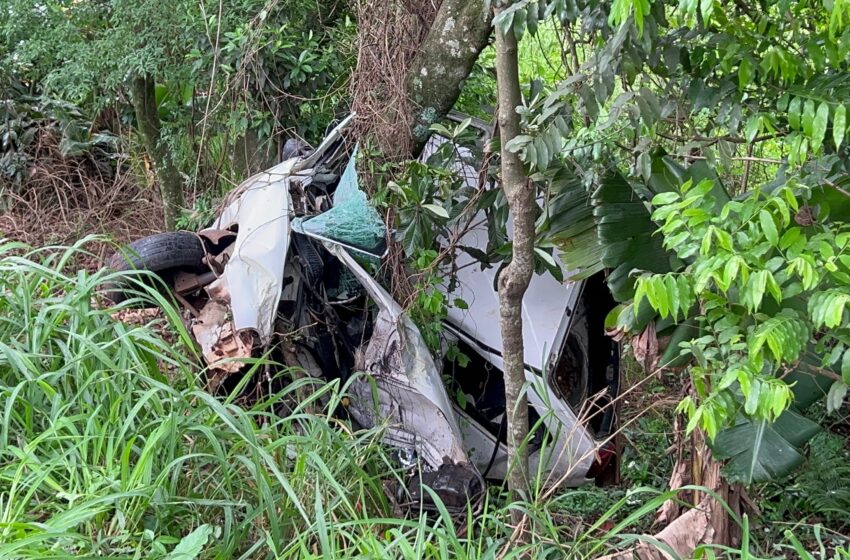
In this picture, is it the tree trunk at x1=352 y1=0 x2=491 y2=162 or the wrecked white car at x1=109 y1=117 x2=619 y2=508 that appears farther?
the tree trunk at x1=352 y1=0 x2=491 y2=162

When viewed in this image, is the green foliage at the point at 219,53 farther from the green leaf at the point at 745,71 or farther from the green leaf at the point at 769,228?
the green leaf at the point at 769,228

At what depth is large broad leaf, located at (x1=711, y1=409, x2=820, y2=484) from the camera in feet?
10.1

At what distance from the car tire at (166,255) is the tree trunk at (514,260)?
5.96ft

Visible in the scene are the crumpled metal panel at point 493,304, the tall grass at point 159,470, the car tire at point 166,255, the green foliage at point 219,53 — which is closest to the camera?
the tall grass at point 159,470

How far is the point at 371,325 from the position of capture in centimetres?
410

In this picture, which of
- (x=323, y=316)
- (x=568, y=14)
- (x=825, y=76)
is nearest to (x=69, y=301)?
(x=323, y=316)

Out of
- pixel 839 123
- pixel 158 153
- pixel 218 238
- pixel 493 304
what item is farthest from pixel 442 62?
pixel 158 153

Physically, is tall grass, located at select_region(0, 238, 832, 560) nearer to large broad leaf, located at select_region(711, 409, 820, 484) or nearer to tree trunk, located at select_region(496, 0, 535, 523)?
tree trunk, located at select_region(496, 0, 535, 523)

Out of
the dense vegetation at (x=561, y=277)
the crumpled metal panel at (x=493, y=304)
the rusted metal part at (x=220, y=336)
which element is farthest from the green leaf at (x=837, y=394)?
the rusted metal part at (x=220, y=336)

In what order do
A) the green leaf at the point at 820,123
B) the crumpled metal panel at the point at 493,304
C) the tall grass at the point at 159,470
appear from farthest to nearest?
1. the crumpled metal panel at the point at 493,304
2. the tall grass at the point at 159,470
3. the green leaf at the point at 820,123

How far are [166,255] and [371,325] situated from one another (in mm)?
1110

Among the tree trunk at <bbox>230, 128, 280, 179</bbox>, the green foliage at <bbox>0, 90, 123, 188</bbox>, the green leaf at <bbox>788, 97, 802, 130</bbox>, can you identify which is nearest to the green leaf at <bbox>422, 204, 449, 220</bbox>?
the green leaf at <bbox>788, 97, 802, 130</bbox>

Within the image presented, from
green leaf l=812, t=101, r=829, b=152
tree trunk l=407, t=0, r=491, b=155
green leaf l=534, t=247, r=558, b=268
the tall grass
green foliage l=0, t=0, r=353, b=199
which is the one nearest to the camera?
green leaf l=812, t=101, r=829, b=152

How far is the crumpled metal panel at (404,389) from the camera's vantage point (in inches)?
145
